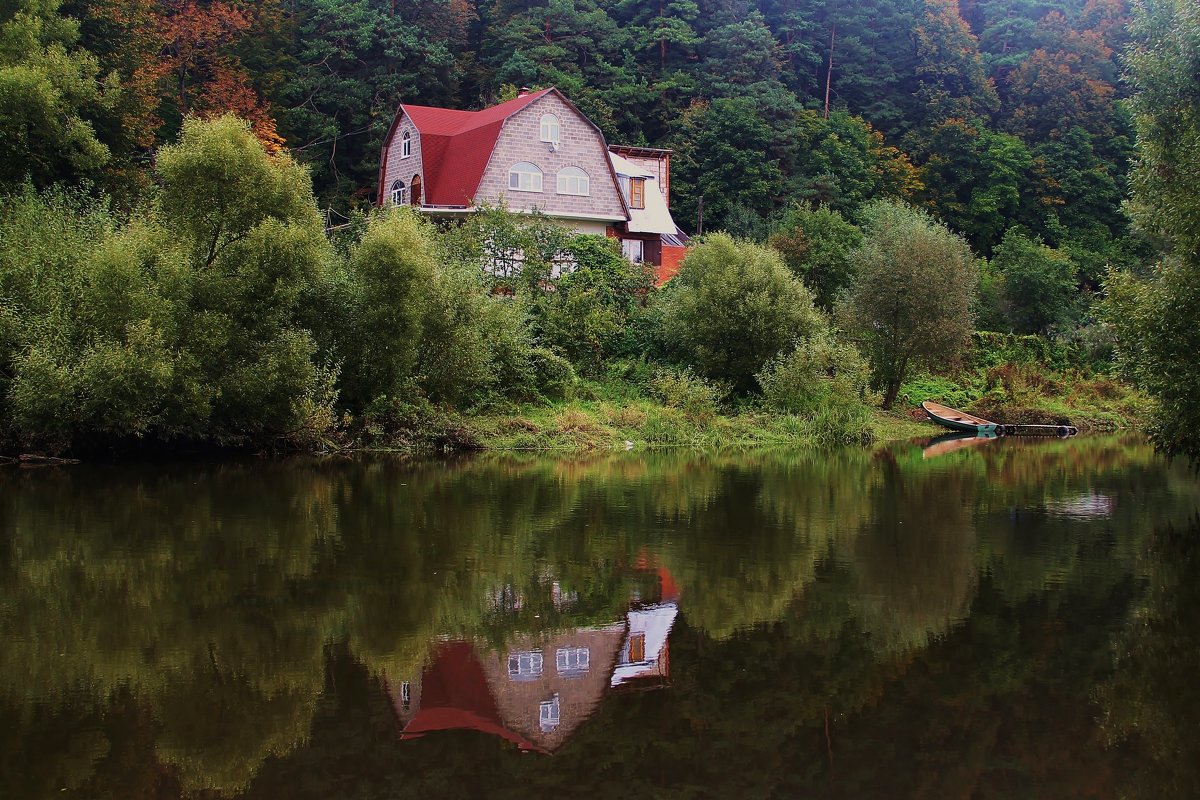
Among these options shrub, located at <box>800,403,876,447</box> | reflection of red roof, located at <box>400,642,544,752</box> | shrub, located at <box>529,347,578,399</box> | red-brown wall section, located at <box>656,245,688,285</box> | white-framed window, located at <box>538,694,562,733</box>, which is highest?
red-brown wall section, located at <box>656,245,688,285</box>

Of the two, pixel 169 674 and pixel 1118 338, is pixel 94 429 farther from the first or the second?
pixel 1118 338

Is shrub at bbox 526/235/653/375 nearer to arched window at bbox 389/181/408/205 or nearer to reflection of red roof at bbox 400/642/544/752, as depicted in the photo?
arched window at bbox 389/181/408/205

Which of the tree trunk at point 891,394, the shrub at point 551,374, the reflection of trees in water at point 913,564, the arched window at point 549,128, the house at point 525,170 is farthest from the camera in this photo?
the arched window at point 549,128

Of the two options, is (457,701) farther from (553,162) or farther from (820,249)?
(820,249)

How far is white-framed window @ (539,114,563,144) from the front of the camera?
1891 inches

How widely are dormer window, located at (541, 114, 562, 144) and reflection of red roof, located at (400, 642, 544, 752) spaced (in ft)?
131

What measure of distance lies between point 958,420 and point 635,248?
692 inches

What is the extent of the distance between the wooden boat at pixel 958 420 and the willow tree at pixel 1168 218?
854 inches

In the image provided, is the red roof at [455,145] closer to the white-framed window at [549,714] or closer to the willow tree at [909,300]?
the willow tree at [909,300]

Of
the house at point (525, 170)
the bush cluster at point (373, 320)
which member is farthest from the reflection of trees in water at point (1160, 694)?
the house at point (525, 170)

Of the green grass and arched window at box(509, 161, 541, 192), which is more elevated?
arched window at box(509, 161, 541, 192)

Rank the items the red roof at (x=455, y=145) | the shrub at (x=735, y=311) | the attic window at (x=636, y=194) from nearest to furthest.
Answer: the shrub at (x=735, y=311) < the red roof at (x=455, y=145) < the attic window at (x=636, y=194)

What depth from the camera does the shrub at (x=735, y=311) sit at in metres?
39.8

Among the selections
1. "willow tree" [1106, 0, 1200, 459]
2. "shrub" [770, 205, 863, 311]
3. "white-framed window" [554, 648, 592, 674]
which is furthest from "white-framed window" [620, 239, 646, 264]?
"white-framed window" [554, 648, 592, 674]
